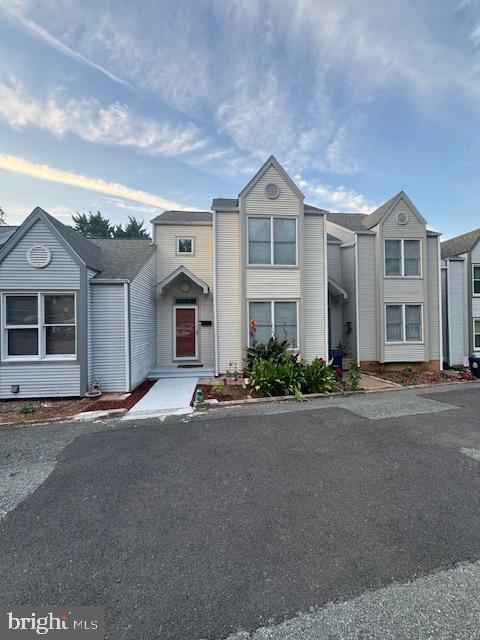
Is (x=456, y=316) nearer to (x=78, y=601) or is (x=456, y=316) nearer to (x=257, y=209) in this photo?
(x=257, y=209)

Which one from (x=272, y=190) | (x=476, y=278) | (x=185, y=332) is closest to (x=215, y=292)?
(x=185, y=332)

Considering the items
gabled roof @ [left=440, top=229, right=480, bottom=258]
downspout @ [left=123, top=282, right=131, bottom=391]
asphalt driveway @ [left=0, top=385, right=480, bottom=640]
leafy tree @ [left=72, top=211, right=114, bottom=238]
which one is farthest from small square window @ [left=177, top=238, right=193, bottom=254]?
leafy tree @ [left=72, top=211, right=114, bottom=238]

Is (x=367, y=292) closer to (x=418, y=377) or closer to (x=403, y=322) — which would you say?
(x=403, y=322)

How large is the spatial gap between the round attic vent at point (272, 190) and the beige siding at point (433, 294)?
304 inches

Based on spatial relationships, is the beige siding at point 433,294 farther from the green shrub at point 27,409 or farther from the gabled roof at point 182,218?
the green shrub at point 27,409

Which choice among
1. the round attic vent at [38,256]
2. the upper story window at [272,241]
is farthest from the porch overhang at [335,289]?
the round attic vent at [38,256]

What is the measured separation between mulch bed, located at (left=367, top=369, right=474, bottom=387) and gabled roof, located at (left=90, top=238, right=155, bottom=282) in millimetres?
10353

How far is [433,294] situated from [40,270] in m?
15.5

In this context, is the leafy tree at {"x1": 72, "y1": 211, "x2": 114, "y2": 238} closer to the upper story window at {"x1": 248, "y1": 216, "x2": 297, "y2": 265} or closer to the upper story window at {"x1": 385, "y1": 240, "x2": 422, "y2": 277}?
the upper story window at {"x1": 248, "y1": 216, "x2": 297, "y2": 265}

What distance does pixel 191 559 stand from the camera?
8.05 feet

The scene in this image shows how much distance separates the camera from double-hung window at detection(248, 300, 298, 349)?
1075 centimetres

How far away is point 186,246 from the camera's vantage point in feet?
39.9

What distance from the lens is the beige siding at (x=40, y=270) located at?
303 inches

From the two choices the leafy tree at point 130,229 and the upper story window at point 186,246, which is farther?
the leafy tree at point 130,229
